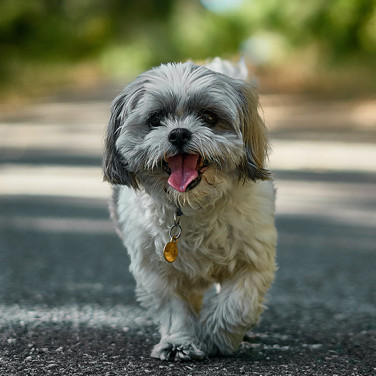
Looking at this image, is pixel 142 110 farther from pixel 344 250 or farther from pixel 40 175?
pixel 40 175

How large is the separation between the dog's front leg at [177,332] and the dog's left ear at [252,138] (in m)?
0.87

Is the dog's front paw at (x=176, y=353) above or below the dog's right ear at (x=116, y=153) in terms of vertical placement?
below

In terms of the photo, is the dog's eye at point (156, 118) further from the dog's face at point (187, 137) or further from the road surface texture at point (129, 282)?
the road surface texture at point (129, 282)

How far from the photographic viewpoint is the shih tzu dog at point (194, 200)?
4562 mm

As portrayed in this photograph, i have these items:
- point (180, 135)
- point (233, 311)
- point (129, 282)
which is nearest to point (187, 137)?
point (180, 135)

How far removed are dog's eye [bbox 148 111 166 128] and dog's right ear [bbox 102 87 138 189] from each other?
0.18 m

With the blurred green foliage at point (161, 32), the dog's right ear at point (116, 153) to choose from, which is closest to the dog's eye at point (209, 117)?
the dog's right ear at point (116, 153)

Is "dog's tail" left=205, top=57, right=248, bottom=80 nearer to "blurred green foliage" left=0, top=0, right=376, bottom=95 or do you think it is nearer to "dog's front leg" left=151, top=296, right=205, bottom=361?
"dog's front leg" left=151, top=296, right=205, bottom=361

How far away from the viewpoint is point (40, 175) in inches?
572

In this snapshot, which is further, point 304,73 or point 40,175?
point 304,73

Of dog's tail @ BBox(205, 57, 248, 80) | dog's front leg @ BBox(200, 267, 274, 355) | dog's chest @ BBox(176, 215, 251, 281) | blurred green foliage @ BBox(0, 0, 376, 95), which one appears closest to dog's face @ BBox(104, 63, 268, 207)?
dog's chest @ BBox(176, 215, 251, 281)

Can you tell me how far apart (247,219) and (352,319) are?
4.54 feet

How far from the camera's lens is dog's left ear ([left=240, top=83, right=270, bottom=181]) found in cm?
467

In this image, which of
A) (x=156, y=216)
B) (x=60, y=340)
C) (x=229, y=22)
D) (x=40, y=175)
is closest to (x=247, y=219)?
(x=156, y=216)
